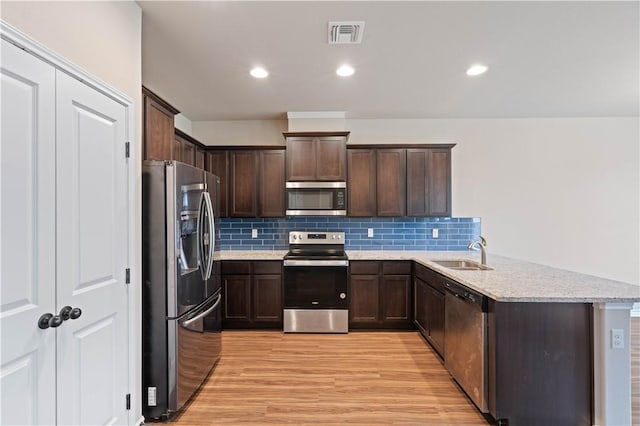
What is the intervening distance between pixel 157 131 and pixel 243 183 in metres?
1.84

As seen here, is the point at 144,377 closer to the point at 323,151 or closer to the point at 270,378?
the point at 270,378

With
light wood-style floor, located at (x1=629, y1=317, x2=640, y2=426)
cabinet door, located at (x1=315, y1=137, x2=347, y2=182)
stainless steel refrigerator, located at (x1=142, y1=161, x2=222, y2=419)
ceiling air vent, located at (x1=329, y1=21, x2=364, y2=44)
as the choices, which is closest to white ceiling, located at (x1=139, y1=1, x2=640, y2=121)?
ceiling air vent, located at (x1=329, y1=21, x2=364, y2=44)

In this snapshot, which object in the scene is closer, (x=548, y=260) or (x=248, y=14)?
(x=248, y=14)

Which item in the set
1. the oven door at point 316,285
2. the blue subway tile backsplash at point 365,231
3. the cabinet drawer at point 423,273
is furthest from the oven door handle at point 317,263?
the cabinet drawer at point 423,273

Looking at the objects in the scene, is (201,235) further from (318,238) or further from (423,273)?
(423,273)

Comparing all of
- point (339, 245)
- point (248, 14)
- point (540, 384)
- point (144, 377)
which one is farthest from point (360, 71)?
point (144, 377)

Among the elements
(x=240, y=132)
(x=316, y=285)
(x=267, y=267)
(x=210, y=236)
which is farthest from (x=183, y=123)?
(x=316, y=285)

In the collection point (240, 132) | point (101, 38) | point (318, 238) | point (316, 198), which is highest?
point (240, 132)

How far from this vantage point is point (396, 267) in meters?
3.89

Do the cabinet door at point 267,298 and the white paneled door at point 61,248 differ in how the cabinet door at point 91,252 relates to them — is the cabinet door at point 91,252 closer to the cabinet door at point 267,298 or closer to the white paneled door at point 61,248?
the white paneled door at point 61,248

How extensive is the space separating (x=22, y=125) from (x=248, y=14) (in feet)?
4.94

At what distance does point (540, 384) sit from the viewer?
2.03 meters

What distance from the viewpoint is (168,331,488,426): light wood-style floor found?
2.26m

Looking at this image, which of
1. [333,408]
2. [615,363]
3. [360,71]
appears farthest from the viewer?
[360,71]
